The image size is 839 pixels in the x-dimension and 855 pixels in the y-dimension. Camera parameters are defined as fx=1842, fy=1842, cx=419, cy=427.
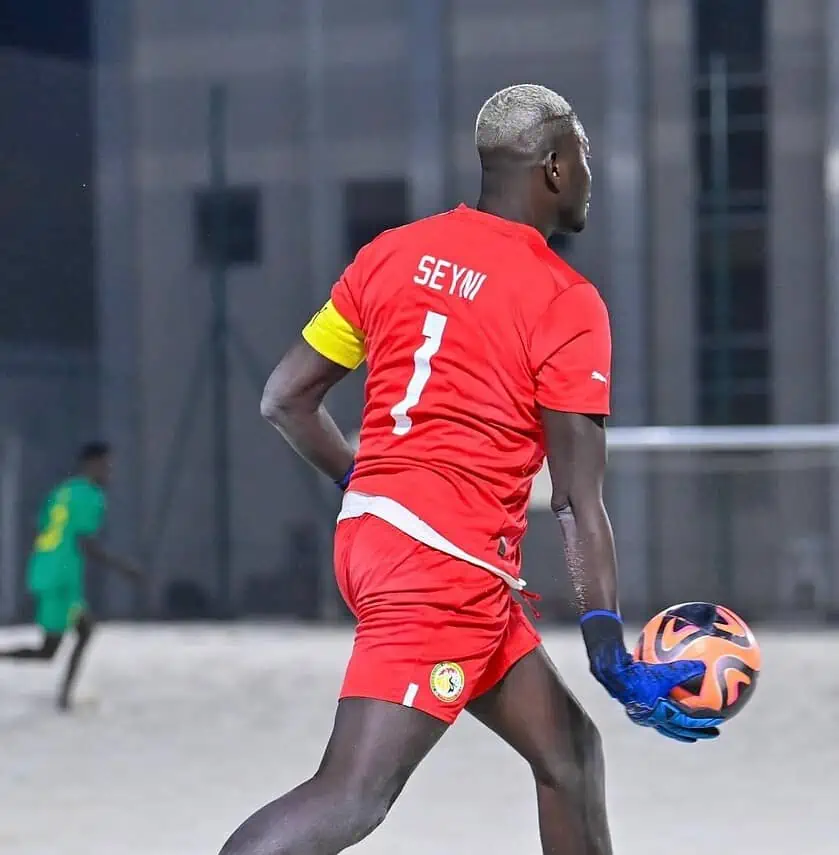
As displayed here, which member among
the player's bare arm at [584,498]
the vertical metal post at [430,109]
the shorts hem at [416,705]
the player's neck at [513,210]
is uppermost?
the vertical metal post at [430,109]

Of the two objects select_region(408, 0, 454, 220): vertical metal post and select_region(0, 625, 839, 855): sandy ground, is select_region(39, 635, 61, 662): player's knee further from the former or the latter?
select_region(408, 0, 454, 220): vertical metal post

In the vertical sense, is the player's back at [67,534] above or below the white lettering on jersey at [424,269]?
below

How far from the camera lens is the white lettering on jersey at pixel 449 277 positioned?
3.51 metres

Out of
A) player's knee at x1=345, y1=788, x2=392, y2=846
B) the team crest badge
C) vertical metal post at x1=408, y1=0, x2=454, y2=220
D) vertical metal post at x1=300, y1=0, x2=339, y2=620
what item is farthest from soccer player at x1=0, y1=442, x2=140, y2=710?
vertical metal post at x1=408, y1=0, x2=454, y2=220

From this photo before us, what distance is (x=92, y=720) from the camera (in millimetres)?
9797

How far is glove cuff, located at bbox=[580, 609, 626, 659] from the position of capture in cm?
344

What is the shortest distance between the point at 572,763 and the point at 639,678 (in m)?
0.38

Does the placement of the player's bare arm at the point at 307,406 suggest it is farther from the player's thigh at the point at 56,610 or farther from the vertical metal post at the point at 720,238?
the vertical metal post at the point at 720,238

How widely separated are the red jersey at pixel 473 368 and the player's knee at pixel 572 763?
0.42 meters

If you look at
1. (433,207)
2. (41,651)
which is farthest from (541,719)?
(433,207)

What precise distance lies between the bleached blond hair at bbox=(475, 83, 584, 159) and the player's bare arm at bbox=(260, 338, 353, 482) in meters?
0.54

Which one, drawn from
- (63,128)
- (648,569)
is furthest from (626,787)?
(63,128)

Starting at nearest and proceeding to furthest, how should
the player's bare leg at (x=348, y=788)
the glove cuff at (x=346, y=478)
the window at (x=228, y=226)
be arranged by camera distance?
the player's bare leg at (x=348, y=788) → the glove cuff at (x=346, y=478) → the window at (x=228, y=226)

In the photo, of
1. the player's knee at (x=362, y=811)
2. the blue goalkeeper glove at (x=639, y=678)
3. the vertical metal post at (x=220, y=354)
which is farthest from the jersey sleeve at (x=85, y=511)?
the player's knee at (x=362, y=811)
